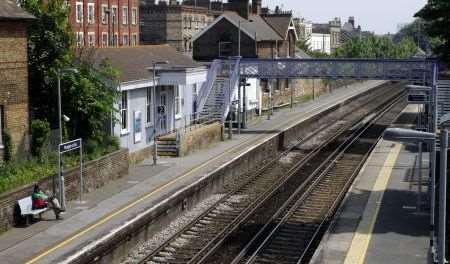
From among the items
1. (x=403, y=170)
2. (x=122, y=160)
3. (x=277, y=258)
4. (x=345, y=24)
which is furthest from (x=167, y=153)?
(x=345, y=24)

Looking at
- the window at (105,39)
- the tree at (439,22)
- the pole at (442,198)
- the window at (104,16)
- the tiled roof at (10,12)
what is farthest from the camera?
the window at (105,39)

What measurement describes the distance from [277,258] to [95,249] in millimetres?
4983

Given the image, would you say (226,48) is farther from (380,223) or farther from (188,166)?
(380,223)

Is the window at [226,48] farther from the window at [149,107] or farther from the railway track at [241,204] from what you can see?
the window at [149,107]

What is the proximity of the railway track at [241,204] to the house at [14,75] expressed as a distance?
6595mm

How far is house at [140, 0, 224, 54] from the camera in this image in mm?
88625

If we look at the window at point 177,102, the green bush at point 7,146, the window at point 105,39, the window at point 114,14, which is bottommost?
the green bush at point 7,146

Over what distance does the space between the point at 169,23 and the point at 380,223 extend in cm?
6920

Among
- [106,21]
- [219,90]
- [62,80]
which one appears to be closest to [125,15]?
[106,21]

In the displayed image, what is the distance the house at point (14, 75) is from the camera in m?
24.7

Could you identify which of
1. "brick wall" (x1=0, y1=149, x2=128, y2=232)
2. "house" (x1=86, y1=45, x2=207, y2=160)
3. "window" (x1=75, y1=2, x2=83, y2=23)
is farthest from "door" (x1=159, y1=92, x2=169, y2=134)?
"window" (x1=75, y1=2, x2=83, y2=23)

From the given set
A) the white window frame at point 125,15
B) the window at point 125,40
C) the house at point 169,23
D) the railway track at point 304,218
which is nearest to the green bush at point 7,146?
the railway track at point 304,218

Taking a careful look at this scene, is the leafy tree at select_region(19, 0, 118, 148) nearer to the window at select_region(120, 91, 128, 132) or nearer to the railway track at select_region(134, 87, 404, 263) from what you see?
the window at select_region(120, 91, 128, 132)

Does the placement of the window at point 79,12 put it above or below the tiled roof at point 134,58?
above
